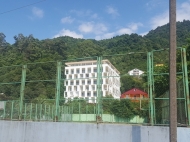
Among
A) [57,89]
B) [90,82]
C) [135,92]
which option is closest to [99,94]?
[90,82]

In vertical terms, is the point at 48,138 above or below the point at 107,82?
below

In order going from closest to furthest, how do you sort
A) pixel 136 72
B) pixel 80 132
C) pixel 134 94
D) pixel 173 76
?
1. pixel 173 76
2. pixel 80 132
3. pixel 134 94
4. pixel 136 72

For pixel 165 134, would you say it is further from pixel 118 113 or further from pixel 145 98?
pixel 118 113

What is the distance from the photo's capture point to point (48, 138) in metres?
8.88

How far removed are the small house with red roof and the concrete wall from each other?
129 cm

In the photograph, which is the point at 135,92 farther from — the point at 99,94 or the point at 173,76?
the point at 173,76

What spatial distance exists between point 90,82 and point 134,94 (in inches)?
80.8

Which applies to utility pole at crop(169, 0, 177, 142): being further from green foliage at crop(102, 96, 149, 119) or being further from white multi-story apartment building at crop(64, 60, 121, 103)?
white multi-story apartment building at crop(64, 60, 121, 103)

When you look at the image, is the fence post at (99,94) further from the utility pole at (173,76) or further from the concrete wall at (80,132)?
the utility pole at (173,76)

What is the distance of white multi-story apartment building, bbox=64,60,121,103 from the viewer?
29.4ft

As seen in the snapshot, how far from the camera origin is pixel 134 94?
8648mm

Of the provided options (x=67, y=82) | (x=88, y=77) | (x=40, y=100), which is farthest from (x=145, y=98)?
(x=40, y=100)

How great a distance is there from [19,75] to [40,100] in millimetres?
1570

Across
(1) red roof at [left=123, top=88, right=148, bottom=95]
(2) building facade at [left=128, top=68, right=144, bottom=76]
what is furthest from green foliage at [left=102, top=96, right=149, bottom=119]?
(2) building facade at [left=128, top=68, right=144, bottom=76]
